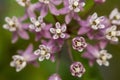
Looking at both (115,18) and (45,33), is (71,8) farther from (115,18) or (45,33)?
(115,18)

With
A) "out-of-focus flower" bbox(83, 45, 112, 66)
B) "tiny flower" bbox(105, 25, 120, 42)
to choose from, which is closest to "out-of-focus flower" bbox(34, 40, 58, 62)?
"out-of-focus flower" bbox(83, 45, 112, 66)

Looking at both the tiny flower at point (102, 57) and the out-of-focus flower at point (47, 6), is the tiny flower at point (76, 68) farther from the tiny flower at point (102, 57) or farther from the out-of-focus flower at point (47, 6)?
the out-of-focus flower at point (47, 6)

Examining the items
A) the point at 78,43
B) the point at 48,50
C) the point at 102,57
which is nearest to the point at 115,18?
the point at 102,57

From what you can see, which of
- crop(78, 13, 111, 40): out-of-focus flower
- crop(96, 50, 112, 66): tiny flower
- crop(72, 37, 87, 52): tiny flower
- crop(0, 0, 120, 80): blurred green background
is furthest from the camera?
crop(0, 0, 120, 80): blurred green background

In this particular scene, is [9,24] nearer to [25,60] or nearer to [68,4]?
[25,60]

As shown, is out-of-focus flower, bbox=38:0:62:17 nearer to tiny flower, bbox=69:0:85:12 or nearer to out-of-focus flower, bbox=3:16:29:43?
tiny flower, bbox=69:0:85:12

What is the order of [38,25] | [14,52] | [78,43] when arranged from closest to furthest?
[78,43] < [38,25] < [14,52]

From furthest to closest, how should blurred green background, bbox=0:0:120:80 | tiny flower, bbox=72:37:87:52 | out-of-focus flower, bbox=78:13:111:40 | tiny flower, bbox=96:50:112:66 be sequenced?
blurred green background, bbox=0:0:120:80, tiny flower, bbox=96:50:112:66, out-of-focus flower, bbox=78:13:111:40, tiny flower, bbox=72:37:87:52
